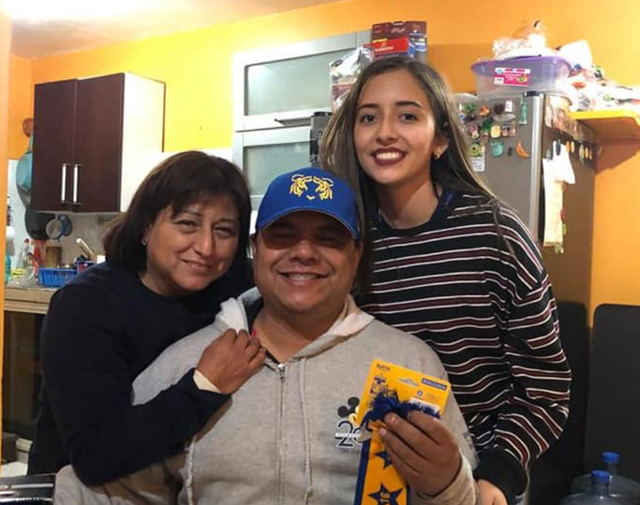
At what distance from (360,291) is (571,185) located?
1.30 meters

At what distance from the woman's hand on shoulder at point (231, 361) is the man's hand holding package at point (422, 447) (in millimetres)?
275

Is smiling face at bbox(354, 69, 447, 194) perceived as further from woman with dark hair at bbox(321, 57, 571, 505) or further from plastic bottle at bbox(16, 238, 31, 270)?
plastic bottle at bbox(16, 238, 31, 270)

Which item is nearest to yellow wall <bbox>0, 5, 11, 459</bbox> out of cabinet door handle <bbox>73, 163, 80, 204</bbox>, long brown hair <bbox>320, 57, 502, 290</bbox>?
long brown hair <bbox>320, 57, 502, 290</bbox>

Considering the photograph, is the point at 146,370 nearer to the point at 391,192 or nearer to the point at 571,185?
the point at 391,192

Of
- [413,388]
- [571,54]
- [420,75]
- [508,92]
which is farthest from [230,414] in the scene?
[571,54]

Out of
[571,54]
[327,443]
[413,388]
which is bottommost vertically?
[327,443]

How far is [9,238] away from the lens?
442 centimetres

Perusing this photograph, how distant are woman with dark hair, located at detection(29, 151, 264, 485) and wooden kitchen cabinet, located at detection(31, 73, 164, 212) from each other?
2474mm

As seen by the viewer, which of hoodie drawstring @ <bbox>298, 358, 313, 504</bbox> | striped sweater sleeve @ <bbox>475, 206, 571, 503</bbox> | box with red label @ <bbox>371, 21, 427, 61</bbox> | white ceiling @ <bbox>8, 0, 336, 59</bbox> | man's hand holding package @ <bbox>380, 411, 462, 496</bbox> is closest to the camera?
man's hand holding package @ <bbox>380, 411, 462, 496</bbox>

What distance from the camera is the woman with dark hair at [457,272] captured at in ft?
4.19

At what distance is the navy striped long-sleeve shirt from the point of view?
127cm

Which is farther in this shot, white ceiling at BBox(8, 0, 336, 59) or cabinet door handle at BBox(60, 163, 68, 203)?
cabinet door handle at BBox(60, 163, 68, 203)

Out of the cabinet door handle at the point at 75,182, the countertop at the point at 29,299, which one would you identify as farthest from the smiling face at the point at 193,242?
the cabinet door handle at the point at 75,182

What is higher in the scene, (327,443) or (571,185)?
(571,185)
